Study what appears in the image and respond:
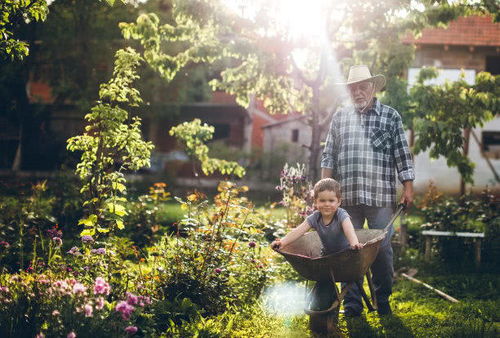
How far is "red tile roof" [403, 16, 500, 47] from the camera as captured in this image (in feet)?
60.5

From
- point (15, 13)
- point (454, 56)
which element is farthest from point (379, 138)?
point (454, 56)

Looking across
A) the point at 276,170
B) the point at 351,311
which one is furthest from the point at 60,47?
the point at 351,311

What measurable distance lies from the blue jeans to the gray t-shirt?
1.81 feet

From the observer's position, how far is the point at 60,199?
9453 millimetres

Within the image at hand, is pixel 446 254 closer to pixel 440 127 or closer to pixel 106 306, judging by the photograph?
pixel 440 127

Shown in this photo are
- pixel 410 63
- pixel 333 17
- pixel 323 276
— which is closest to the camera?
pixel 323 276

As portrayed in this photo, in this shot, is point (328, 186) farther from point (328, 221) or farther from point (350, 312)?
point (350, 312)

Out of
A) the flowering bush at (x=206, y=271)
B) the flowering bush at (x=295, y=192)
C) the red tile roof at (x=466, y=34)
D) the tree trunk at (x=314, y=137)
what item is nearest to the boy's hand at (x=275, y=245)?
the flowering bush at (x=206, y=271)

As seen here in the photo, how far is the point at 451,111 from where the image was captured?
7.99 meters

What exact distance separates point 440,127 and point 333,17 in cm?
363

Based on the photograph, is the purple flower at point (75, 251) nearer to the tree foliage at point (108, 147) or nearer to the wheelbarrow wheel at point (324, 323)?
the tree foliage at point (108, 147)

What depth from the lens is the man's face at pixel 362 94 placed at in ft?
15.4

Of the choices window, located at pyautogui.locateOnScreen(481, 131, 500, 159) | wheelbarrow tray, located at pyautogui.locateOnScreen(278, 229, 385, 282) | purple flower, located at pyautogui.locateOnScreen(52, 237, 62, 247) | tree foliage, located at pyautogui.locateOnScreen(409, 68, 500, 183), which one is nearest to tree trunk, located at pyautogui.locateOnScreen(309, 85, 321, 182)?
tree foliage, located at pyautogui.locateOnScreen(409, 68, 500, 183)

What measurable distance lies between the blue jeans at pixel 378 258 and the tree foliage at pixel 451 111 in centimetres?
340
